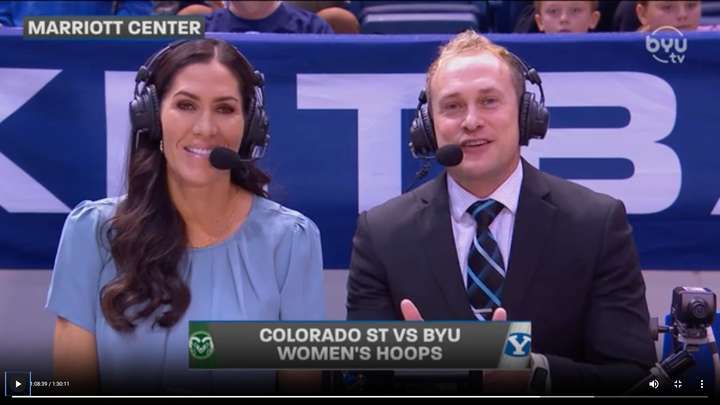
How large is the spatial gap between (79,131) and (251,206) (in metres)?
1.45

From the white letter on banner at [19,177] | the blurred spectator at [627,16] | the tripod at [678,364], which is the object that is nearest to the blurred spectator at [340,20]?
the blurred spectator at [627,16]

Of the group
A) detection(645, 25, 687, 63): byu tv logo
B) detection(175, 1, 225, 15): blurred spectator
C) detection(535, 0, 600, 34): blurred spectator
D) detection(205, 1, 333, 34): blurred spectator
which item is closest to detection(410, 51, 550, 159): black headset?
detection(645, 25, 687, 63): byu tv logo

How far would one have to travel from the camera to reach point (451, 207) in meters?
3.09

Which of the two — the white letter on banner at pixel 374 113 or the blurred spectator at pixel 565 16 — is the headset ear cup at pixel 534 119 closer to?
the white letter on banner at pixel 374 113

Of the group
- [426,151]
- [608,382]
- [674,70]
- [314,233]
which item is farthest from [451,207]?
[674,70]

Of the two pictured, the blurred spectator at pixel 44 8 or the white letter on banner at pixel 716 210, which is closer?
the white letter on banner at pixel 716 210

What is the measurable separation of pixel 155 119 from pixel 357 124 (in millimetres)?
1423

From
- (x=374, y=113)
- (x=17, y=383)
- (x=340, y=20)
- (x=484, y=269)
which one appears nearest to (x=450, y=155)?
(x=484, y=269)

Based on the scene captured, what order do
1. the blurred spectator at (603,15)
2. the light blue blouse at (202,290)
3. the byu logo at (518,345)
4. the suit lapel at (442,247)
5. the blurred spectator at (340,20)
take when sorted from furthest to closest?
the blurred spectator at (603,15), the blurred spectator at (340,20), the suit lapel at (442,247), the light blue blouse at (202,290), the byu logo at (518,345)

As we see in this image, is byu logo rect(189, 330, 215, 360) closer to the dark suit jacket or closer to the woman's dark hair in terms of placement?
the woman's dark hair

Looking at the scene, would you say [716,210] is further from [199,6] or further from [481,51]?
[199,6]

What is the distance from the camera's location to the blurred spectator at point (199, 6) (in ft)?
19.8

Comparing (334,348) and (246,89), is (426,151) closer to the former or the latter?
(246,89)

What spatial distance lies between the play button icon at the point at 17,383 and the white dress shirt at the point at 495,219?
40.8 inches
